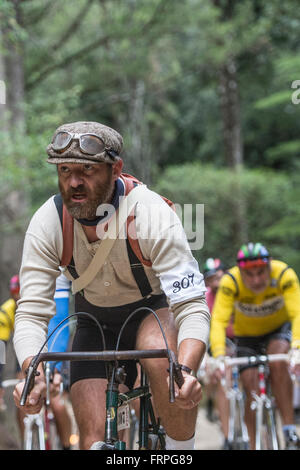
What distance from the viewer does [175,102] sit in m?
28.3

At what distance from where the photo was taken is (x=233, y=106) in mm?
22922

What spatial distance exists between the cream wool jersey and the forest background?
28.5ft

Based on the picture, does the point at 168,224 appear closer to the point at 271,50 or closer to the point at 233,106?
the point at 233,106

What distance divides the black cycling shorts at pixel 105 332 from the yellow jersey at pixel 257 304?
3078mm

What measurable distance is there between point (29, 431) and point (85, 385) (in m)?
4.55

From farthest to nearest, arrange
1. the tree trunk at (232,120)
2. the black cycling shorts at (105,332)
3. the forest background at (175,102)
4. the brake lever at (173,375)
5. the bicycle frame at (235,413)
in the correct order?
the tree trunk at (232,120) → the forest background at (175,102) → the bicycle frame at (235,413) → the black cycling shorts at (105,332) → the brake lever at (173,375)

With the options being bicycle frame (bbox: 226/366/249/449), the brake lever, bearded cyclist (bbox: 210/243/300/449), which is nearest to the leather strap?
the brake lever

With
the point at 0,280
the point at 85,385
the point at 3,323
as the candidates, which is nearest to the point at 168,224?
the point at 85,385

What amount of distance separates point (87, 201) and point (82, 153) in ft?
0.79

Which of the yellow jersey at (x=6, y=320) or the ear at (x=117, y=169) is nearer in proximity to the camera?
the ear at (x=117, y=169)

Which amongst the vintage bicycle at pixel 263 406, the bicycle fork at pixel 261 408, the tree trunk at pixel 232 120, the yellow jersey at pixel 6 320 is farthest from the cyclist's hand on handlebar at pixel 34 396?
the tree trunk at pixel 232 120

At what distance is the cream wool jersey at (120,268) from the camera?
12.2 ft

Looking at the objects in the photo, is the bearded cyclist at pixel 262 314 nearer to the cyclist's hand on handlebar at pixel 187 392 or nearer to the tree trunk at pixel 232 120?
the cyclist's hand on handlebar at pixel 187 392

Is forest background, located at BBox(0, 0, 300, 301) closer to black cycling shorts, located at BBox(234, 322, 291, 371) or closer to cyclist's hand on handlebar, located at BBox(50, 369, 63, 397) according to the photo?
black cycling shorts, located at BBox(234, 322, 291, 371)
